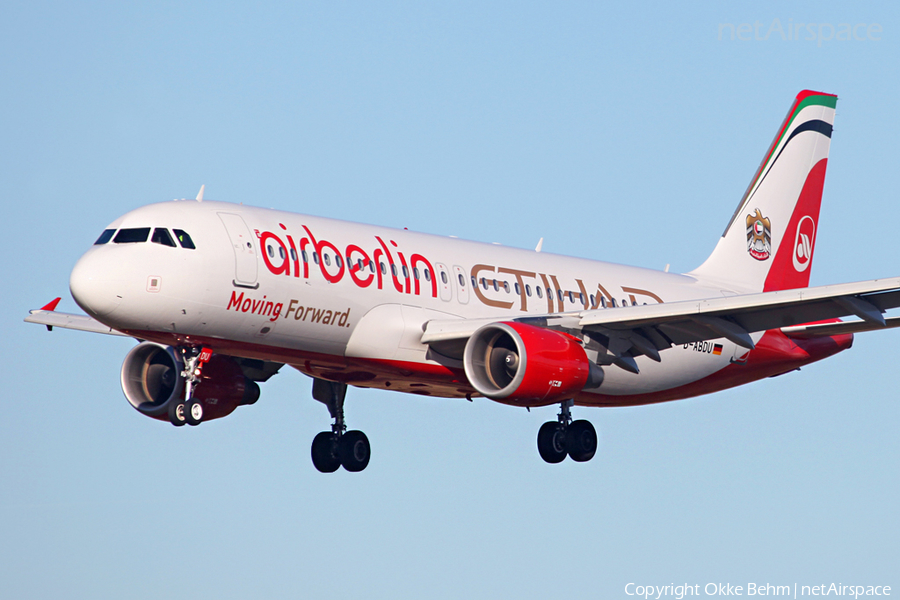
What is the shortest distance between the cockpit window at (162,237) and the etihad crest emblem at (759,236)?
829 inches

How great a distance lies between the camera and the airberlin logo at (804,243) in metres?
42.6

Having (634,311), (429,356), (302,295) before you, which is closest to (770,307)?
(634,311)

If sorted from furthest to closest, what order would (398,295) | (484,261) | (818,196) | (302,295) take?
(818,196) < (484,261) < (398,295) < (302,295)

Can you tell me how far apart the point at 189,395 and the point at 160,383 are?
5.29 m

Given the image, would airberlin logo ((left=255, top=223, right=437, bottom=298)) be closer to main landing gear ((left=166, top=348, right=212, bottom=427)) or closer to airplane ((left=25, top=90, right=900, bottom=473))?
airplane ((left=25, top=90, right=900, bottom=473))

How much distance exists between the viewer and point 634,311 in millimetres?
30094

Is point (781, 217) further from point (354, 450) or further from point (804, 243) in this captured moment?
point (354, 450)

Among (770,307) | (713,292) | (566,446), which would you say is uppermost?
(713,292)

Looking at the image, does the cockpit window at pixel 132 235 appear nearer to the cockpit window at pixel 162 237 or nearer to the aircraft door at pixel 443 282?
the cockpit window at pixel 162 237

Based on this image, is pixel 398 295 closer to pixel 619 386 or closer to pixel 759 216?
pixel 619 386

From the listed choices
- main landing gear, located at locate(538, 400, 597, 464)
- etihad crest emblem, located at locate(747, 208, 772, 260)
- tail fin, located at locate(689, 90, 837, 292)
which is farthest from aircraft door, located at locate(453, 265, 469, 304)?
etihad crest emblem, located at locate(747, 208, 772, 260)

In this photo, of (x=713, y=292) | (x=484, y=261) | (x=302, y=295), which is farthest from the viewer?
(x=713, y=292)

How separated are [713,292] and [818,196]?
624 centimetres

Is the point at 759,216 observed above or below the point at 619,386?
above
